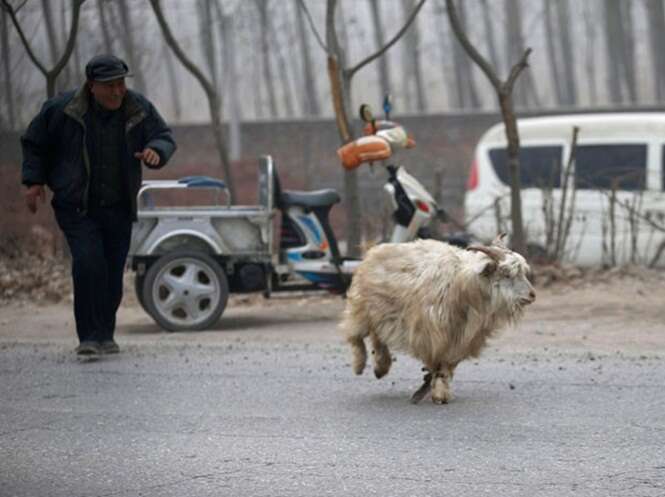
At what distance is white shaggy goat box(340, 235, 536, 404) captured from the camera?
8.00 meters

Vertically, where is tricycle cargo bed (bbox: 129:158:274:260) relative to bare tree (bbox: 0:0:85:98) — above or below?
below

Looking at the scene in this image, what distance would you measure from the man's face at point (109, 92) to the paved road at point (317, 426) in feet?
5.68

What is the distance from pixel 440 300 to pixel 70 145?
120 inches

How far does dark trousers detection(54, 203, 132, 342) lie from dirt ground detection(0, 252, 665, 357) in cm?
141

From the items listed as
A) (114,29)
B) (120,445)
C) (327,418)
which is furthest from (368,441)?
(114,29)

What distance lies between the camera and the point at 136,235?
1191 cm

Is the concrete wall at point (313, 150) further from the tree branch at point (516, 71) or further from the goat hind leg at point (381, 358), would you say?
the goat hind leg at point (381, 358)

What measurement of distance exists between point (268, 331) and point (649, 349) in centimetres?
325

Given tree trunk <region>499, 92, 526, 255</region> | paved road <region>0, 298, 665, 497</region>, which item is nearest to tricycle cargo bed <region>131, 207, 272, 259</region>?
paved road <region>0, 298, 665, 497</region>

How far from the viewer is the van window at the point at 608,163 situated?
16.5 m

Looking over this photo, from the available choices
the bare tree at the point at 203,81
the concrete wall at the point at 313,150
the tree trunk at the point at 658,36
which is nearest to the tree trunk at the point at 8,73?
the bare tree at the point at 203,81

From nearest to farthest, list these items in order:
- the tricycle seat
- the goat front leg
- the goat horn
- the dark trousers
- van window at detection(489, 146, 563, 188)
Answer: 1. the goat horn
2. the goat front leg
3. the dark trousers
4. the tricycle seat
5. van window at detection(489, 146, 563, 188)

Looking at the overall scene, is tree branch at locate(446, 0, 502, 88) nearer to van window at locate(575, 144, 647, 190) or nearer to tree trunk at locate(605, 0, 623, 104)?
van window at locate(575, 144, 647, 190)

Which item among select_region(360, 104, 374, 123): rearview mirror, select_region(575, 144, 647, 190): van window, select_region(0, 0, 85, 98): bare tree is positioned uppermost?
select_region(0, 0, 85, 98): bare tree
